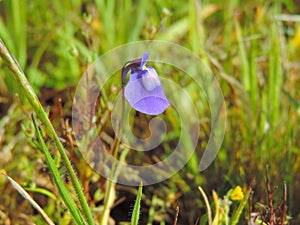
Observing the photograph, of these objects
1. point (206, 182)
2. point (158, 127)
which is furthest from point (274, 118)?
point (158, 127)

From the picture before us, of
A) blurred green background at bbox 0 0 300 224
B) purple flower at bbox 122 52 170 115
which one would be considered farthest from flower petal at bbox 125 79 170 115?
blurred green background at bbox 0 0 300 224

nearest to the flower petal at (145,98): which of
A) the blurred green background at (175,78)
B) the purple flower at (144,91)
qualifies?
the purple flower at (144,91)

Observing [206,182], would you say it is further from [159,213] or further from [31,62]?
[31,62]

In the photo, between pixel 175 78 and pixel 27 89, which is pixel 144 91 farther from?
pixel 175 78

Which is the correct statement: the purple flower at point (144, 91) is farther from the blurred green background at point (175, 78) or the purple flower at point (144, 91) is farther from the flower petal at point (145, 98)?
the blurred green background at point (175, 78)

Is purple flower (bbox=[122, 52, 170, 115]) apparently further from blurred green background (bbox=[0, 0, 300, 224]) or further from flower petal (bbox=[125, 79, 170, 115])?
blurred green background (bbox=[0, 0, 300, 224])

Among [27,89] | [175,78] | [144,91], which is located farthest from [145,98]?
[175,78]
